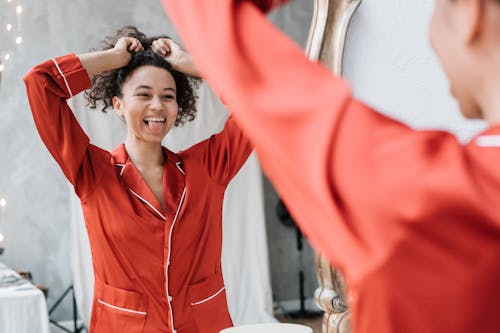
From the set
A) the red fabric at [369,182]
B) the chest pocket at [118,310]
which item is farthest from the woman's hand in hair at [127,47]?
the red fabric at [369,182]

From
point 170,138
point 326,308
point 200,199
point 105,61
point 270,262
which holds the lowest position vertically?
point 270,262

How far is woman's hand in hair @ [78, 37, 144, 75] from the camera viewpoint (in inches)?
55.7

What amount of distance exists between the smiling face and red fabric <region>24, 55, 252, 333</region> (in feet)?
0.23

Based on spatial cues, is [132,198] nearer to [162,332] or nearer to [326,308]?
[162,332]

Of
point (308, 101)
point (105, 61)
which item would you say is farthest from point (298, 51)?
point (105, 61)

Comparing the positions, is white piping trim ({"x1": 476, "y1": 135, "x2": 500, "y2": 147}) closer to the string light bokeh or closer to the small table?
the small table

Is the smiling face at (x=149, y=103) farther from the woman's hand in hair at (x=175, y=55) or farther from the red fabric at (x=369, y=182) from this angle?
the red fabric at (x=369, y=182)

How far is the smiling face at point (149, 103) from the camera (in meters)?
1.46

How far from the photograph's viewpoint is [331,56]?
2.12ft

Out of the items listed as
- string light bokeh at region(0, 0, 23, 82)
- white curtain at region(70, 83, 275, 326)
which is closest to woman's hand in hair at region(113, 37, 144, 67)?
white curtain at region(70, 83, 275, 326)

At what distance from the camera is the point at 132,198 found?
1.39 meters

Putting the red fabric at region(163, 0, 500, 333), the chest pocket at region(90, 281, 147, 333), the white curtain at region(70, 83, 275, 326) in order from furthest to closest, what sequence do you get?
the white curtain at region(70, 83, 275, 326), the chest pocket at region(90, 281, 147, 333), the red fabric at region(163, 0, 500, 333)

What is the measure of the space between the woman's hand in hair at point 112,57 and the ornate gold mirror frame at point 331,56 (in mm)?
813

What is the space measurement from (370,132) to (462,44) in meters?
0.06
